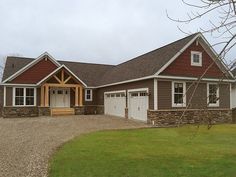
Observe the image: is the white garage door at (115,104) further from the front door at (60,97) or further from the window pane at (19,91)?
the window pane at (19,91)

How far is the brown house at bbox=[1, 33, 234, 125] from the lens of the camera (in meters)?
19.5

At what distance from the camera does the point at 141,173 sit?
23.8ft

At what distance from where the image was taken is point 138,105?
21.5 metres

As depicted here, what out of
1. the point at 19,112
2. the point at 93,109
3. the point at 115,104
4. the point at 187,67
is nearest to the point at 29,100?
the point at 19,112

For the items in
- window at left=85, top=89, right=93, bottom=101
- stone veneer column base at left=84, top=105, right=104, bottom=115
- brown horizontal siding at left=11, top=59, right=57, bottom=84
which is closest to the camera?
brown horizontal siding at left=11, top=59, right=57, bottom=84

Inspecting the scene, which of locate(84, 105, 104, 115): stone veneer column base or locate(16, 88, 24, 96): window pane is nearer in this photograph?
locate(16, 88, 24, 96): window pane

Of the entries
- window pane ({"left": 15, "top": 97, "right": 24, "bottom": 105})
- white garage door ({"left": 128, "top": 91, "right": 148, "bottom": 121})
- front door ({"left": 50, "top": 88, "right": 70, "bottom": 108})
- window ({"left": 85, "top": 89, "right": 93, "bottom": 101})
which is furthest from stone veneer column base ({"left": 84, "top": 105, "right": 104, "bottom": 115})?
white garage door ({"left": 128, "top": 91, "right": 148, "bottom": 121})

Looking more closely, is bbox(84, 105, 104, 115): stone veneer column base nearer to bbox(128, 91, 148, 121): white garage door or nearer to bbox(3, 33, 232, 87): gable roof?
bbox(3, 33, 232, 87): gable roof

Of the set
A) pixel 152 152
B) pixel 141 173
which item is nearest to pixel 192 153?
pixel 152 152

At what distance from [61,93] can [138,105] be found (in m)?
10.3

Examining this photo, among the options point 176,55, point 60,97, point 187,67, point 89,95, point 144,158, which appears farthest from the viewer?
point 89,95

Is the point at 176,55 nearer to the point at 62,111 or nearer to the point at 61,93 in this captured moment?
the point at 62,111

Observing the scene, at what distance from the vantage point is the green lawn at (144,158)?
7320mm

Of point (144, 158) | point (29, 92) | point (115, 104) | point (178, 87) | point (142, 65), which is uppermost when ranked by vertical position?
point (142, 65)
